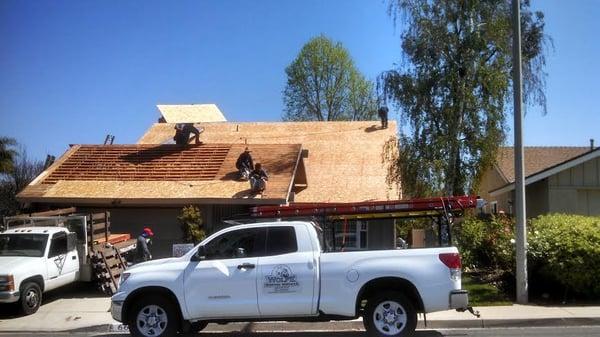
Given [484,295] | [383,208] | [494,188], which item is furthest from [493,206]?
[383,208]

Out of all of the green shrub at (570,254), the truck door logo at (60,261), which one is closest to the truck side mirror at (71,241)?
the truck door logo at (60,261)

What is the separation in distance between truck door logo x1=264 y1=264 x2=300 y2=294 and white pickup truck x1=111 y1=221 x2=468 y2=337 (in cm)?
1

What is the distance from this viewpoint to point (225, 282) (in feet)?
31.7

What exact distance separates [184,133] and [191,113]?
1.87 m

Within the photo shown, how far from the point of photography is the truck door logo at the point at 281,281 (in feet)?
31.2

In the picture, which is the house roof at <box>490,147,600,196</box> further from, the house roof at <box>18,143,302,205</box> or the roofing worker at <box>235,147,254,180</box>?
the roofing worker at <box>235,147,254,180</box>

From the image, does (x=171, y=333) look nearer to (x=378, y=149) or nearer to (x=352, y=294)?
(x=352, y=294)

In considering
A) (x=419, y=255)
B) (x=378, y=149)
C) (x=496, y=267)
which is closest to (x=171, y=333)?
(x=419, y=255)

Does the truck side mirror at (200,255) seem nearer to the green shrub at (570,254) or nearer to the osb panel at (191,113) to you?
the green shrub at (570,254)

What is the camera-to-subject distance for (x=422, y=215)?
10711 millimetres

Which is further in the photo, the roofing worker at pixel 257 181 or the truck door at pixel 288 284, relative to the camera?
the roofing worker at pixel 257 181

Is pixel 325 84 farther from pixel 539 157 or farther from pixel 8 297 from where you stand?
pixel 8 297

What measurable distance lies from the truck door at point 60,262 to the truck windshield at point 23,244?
0.23 metres

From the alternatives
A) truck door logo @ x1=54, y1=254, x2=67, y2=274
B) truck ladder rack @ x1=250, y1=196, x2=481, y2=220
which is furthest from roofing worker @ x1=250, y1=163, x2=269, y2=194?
truck ladder rack @ x1=250, y1=196, x2=481, y2=220
